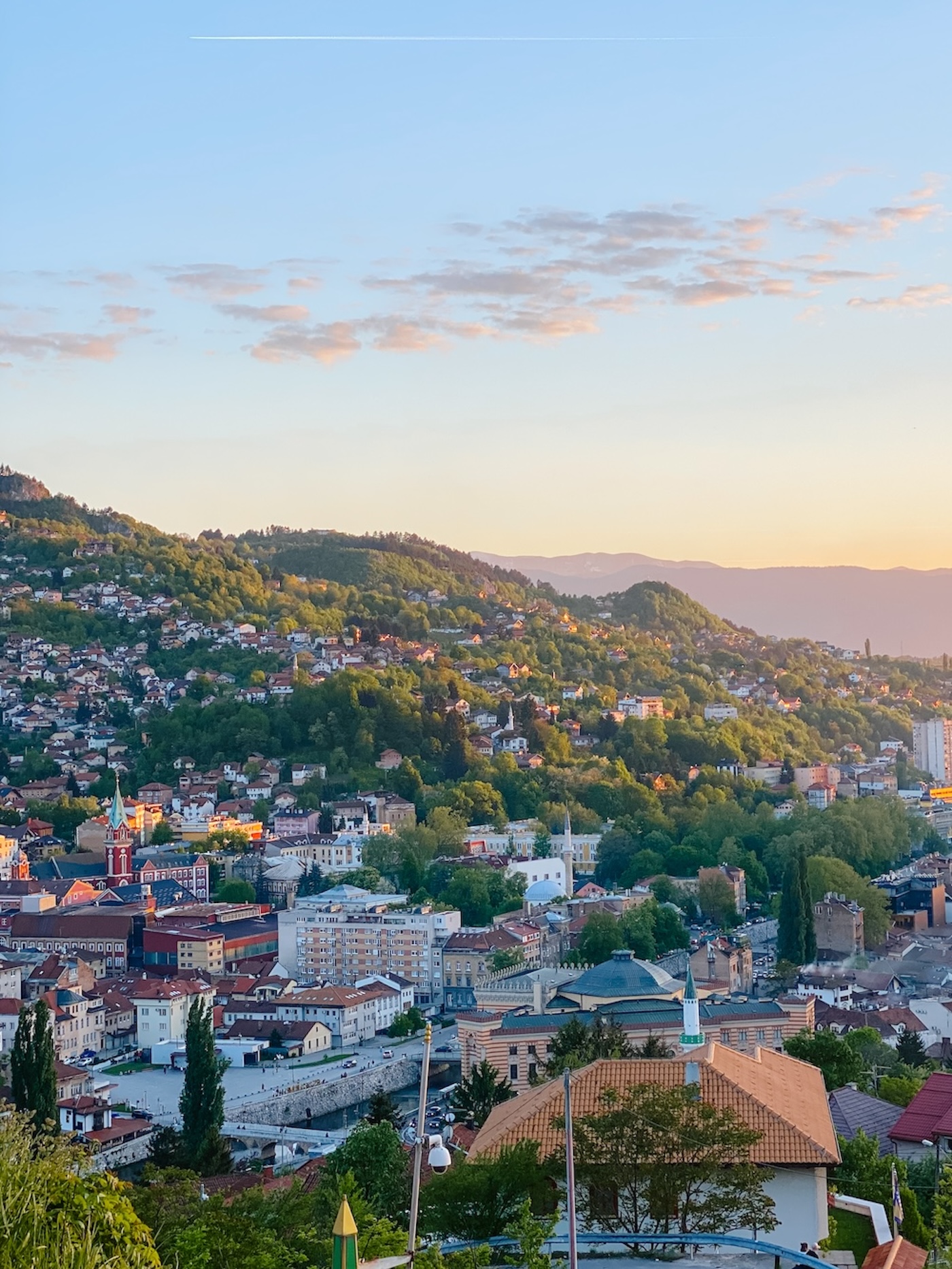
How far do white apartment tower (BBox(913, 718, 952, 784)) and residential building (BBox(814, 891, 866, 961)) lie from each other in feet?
117

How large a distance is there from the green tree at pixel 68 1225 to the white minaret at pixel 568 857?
29068mm

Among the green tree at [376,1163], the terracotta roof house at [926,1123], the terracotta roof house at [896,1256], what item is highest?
the terracotta roof house at [896,1256]

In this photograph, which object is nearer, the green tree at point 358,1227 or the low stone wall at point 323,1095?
the green tree at point 358,1227

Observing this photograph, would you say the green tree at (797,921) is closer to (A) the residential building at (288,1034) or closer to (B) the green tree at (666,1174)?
(A) the residential building at (288,1034)

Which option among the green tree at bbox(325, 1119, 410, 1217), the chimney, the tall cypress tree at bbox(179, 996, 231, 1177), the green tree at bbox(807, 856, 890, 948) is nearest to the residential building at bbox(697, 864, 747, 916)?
the green tree at bbox(807, 856, 890, 948)

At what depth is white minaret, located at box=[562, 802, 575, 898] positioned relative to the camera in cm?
3531

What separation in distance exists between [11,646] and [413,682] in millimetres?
12849

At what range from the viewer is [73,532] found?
209 feet

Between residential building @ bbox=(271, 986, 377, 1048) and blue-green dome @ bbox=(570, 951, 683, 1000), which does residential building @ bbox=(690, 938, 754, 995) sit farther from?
residential building @ bbox=(271, 986, 377, 1048)

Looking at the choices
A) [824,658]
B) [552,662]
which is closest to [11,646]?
[552,662]

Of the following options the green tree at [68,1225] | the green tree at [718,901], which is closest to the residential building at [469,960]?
the green tree at [718,901]

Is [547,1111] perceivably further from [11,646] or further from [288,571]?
[288,571]

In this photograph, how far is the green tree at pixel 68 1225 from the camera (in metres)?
4.78

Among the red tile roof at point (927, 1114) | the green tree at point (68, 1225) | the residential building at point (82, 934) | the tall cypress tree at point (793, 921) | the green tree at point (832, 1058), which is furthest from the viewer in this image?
the residential building at point (82, 934)
